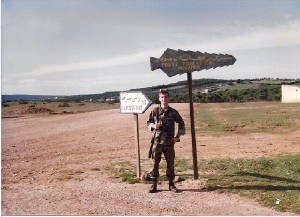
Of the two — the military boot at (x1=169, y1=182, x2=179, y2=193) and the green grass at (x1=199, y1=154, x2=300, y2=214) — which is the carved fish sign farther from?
the green grass at (x1=199, y1=154, x2=300, y2=214)

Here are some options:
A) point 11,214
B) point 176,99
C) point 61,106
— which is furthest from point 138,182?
point 176,99

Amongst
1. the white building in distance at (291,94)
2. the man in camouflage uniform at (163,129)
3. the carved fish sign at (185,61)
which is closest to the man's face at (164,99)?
the man in camouflage uniform at (163,129)

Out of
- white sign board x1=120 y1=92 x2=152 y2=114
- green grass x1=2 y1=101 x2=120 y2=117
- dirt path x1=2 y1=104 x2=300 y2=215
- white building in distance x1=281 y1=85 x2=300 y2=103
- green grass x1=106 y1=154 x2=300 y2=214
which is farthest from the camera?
white building in distance x1=281 y1=85 x2=300 y2=103

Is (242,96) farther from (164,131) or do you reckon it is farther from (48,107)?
(164,131)

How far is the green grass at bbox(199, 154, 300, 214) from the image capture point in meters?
8.29

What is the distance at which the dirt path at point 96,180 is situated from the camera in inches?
298

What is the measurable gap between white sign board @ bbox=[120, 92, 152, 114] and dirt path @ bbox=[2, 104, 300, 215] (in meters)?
1.58

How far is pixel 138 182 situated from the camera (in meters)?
9.76

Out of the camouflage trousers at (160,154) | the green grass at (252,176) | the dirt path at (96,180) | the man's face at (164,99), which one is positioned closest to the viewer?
the dirt path at (96,180)

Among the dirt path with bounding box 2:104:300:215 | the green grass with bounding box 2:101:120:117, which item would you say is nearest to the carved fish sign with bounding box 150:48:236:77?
the dirt path with bounding box 2:104:300:215

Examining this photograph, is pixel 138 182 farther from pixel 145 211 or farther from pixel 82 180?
pixel 145 211

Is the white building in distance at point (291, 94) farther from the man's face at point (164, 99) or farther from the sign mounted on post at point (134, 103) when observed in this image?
the man's face at point (164, 99)

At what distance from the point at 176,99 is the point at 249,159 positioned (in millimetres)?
61544

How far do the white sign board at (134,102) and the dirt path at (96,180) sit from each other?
158 cm
